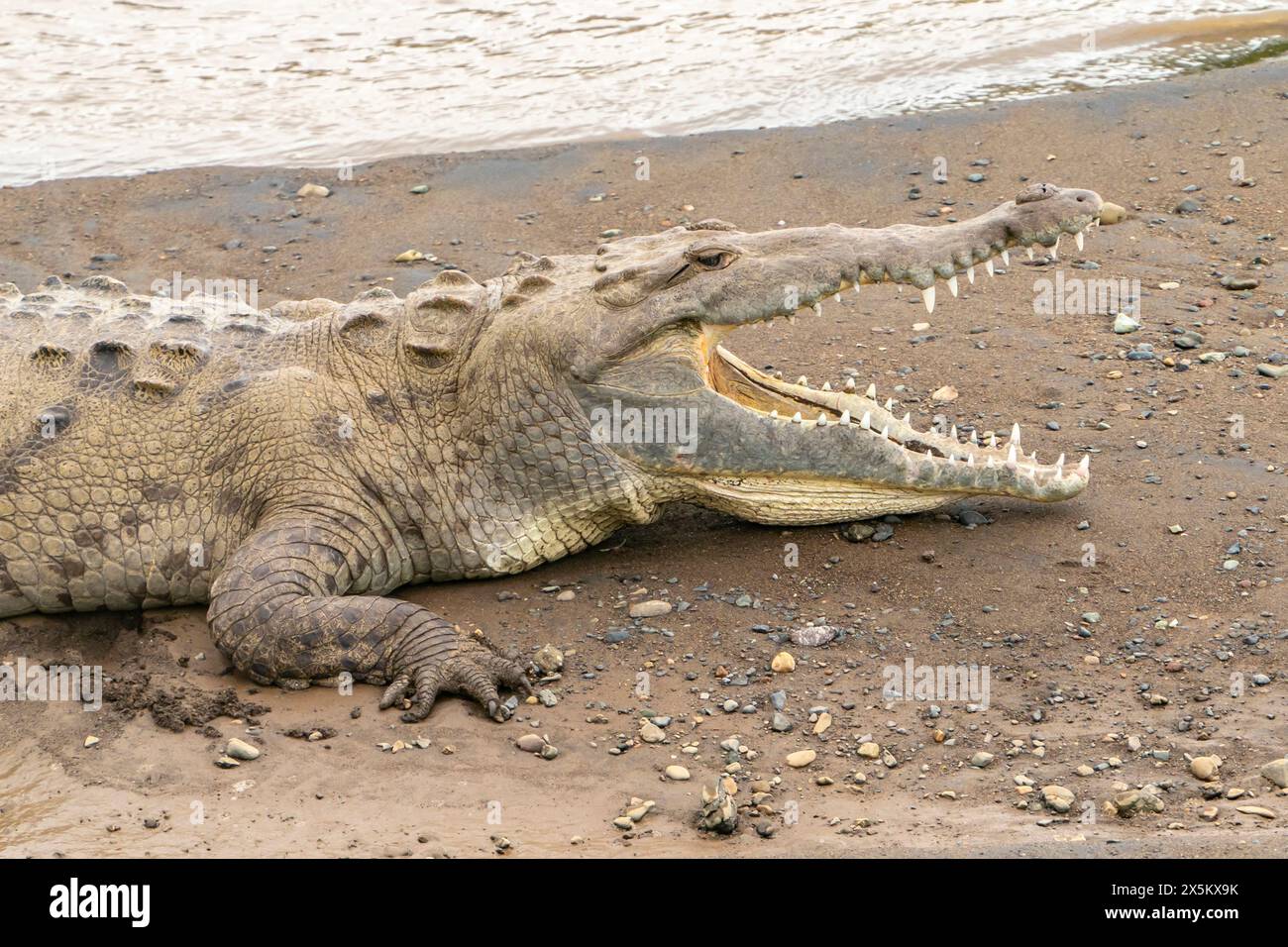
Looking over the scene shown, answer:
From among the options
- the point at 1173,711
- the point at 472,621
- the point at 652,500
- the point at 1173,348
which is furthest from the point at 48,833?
the point at 1173,348

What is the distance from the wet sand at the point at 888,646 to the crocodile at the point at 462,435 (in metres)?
0.25

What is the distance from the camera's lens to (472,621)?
5.96 metres

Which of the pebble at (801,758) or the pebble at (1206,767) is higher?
the pebble at (1206,767)

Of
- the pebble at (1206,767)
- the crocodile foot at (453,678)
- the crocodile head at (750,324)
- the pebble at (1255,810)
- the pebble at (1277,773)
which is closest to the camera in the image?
the pebble at (1255,810)

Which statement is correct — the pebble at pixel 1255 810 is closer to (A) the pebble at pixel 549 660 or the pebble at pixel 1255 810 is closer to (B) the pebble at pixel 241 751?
(A) the pebble at pixel 549 660

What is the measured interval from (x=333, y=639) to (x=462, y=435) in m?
1.09

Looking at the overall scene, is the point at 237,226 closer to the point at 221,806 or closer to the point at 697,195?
the point at 697,195

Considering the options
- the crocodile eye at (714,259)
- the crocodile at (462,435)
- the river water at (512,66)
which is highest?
the river water at (512,66)

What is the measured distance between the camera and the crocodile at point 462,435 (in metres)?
5.89

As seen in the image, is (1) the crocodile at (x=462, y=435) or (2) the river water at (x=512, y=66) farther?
(2) the river water at (x=512, y=66)

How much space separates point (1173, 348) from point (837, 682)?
338 cm

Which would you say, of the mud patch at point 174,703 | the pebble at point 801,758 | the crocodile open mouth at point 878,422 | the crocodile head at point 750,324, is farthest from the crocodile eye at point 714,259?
the mud patch at point 174,703

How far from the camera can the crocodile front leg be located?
17.7 ft

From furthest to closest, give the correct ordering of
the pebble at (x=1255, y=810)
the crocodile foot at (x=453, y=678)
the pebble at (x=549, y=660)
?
the pebble at (x=549, y=660) < the crocodile foot at (x=453, y=678) < the pebble at (x=1255, y=810)
